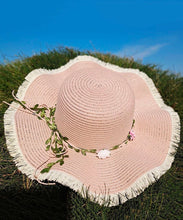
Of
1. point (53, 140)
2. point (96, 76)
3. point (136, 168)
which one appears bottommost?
point (136, 168)

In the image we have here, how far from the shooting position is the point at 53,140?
196 cm

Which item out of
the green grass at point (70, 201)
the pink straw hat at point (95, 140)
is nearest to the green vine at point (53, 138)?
the pink straw hat at point (95, 140)

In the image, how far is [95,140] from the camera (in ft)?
6.11

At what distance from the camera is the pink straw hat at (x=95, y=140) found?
5.46 ft

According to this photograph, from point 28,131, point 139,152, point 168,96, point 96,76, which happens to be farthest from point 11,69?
point 168,96

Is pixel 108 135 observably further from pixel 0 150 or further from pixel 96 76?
pixel 0 150

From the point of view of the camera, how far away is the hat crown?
67.5 inches

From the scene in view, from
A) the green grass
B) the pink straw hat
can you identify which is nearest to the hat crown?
the pink straw hat

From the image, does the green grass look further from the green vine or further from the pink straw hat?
the green vine

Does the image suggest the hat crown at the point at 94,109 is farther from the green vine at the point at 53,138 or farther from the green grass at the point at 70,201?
the green grass at the point at 70,201

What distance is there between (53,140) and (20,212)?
90 centimetres

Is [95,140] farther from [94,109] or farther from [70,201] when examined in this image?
[70,201]

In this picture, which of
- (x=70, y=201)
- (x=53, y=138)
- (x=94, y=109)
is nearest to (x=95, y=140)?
(x=94, y=109)

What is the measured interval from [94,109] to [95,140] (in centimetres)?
38
